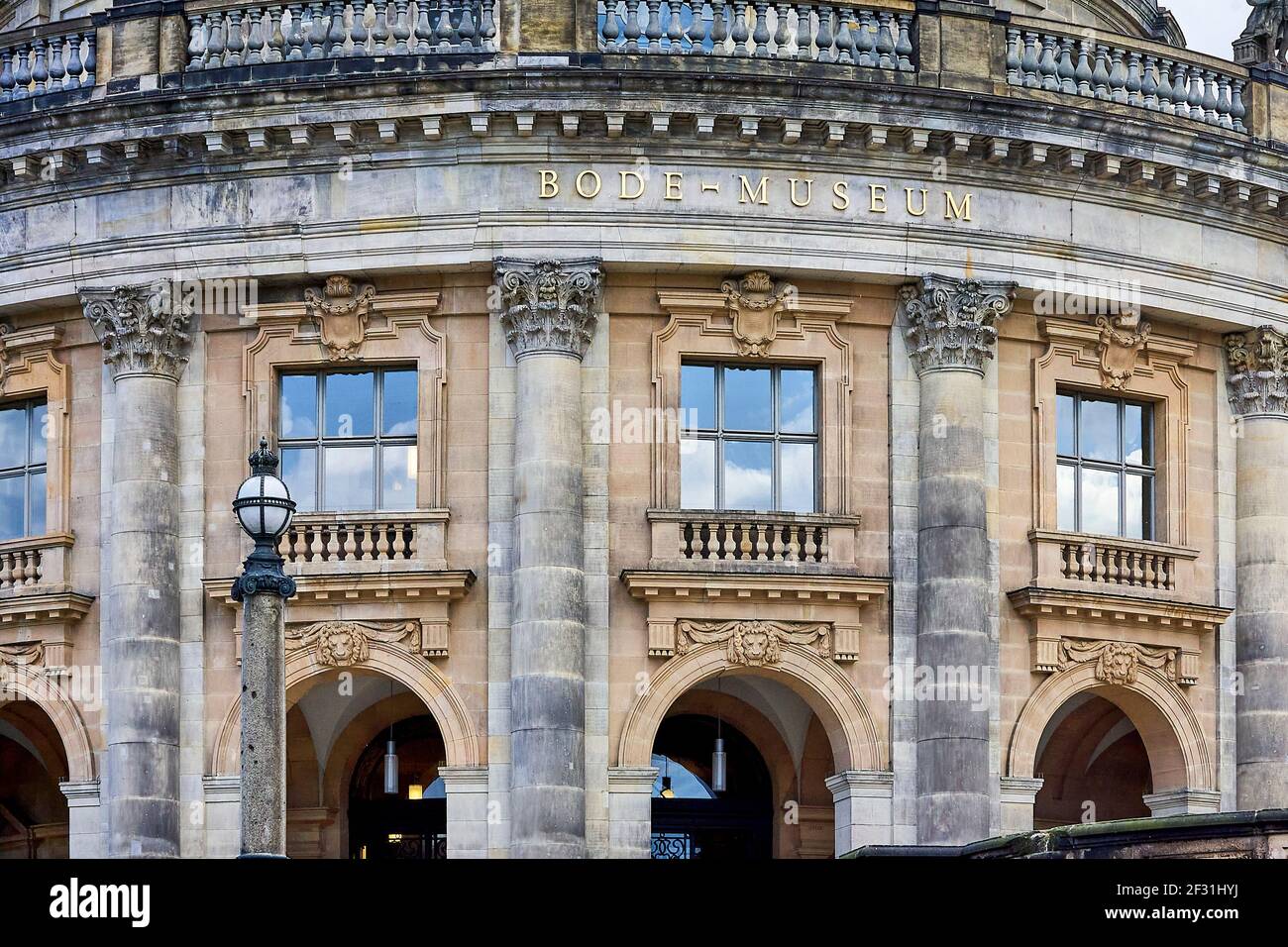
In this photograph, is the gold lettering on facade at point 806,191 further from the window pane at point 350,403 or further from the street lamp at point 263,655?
the street lamp at point 263,655

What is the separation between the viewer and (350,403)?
36594 millimetres

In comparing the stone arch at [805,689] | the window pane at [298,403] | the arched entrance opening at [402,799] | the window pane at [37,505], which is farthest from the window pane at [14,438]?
the stone arch at [805,689]

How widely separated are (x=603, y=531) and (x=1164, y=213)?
9.31m

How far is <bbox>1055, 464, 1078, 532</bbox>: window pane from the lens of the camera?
37.7 m

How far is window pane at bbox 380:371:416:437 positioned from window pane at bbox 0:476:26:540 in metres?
5.51

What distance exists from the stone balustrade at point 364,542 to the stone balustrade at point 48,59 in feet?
23.1

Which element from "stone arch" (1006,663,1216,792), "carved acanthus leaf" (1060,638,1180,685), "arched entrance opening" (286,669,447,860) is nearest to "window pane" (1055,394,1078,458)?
"carved acanthus leaf" (1060,638,1180,685)

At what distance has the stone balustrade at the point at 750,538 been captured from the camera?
35562 mm

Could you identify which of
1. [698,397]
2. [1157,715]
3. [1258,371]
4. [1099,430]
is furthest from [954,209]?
[1157,715]

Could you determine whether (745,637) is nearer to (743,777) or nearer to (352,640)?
(743,777)

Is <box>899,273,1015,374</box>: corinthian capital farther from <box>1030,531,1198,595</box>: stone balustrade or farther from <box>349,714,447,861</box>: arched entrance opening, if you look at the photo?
<box>349,714,447,861</box>: arched entrance opening

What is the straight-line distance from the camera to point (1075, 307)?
37.3 m
